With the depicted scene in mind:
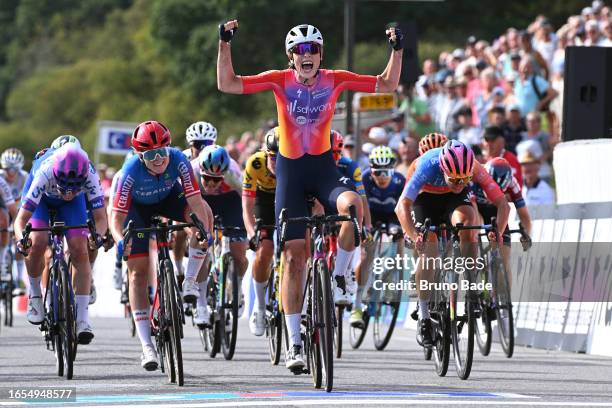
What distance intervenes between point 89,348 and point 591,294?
501 cm

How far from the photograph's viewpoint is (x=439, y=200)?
533 inches

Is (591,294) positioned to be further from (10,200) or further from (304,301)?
(10,200)

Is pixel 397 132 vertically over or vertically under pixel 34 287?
over

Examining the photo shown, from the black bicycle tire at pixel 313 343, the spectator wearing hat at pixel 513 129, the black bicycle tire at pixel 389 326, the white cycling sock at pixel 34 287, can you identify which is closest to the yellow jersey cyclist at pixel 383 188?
the black bicycle tire at pixel 389 326

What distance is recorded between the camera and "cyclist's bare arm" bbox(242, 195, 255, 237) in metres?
13.5

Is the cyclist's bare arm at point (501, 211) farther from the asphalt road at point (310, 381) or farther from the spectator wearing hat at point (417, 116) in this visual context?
the spectator wearing hat at point (417, 116)

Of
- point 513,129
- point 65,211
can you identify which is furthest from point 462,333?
point 513,129

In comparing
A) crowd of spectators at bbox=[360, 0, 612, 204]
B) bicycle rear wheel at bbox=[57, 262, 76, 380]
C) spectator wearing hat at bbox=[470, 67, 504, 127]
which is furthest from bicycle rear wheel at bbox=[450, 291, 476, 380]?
spectator wearing hat at bbox=[470, 67, 504, 127]

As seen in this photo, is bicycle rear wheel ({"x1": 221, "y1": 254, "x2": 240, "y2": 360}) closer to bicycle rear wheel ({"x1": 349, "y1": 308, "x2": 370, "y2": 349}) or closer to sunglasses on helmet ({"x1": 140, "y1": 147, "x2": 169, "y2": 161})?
bicycle rear wheel ({"x1": 349, "y1": 308, "x2": 370, "y2": 349})

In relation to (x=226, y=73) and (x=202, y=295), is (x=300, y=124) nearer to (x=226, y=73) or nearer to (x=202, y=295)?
(x=226, y=73)

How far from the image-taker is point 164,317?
38.3 ft

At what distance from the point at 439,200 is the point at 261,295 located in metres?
1.87

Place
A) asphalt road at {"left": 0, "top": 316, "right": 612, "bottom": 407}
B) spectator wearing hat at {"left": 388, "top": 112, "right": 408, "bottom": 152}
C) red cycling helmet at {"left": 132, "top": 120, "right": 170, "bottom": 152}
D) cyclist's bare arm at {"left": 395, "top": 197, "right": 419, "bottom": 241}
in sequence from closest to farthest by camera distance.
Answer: asphalt road at {"left": 0, "top": 316, "right": 612, "bottom": 407} < red cycling helmet at {"left": 132, "top": 120, "right": 170, "bottom": 152} < cyclist's bare arm at {"left": 395, "top": 197, "right": 419, "bottom": 241} < spectator wearing hat at {"left": 388, "top": 112, "right": 408, "bottom": 152}

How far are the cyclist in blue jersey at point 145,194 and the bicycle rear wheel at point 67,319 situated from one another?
0.49 meters
